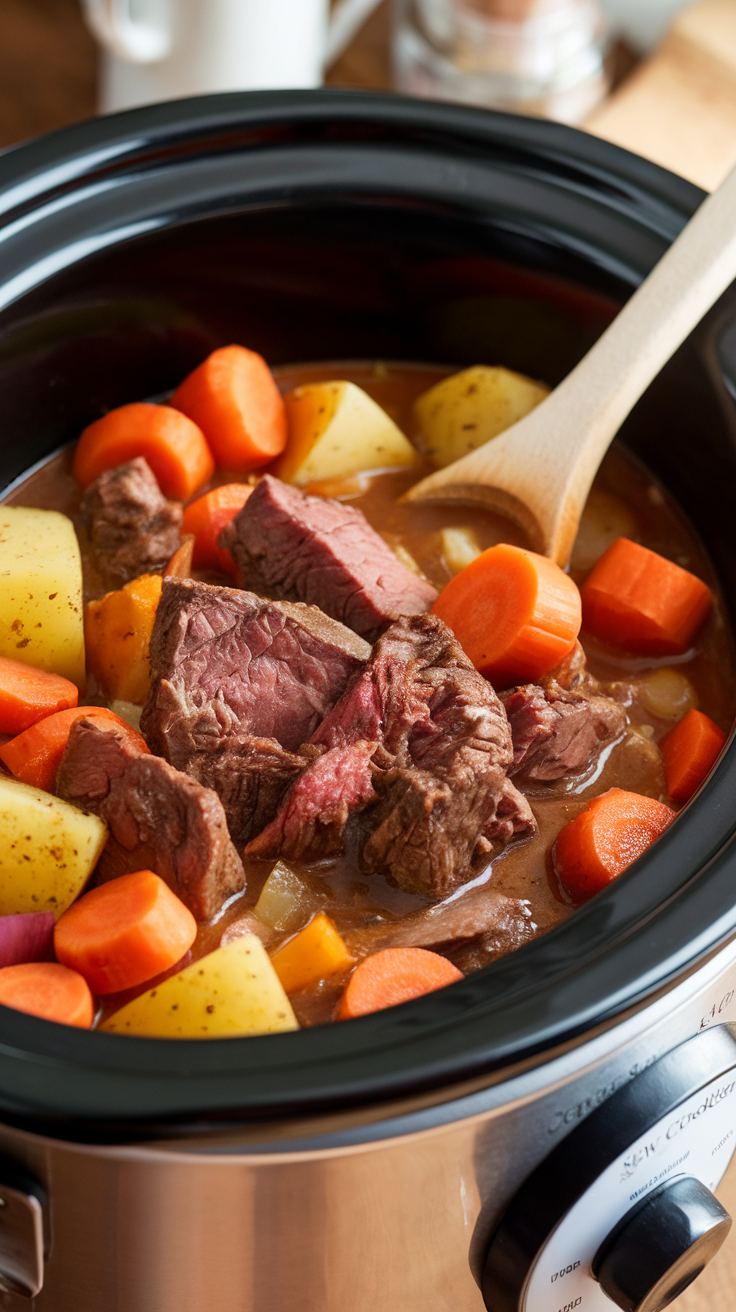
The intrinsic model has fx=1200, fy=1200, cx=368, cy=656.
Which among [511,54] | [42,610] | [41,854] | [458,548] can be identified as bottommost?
[41,854]

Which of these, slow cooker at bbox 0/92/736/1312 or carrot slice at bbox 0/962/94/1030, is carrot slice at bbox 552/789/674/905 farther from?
carrot slice at bbox 0/962/94/1030

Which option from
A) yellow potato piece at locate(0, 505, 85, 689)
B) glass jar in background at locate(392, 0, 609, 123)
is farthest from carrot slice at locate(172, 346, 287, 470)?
glass jar in background at locate(392, 0, 609, 123)

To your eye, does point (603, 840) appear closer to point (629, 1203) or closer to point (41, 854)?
point (629, 1203)

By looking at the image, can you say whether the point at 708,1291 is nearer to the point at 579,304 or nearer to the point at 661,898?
the point at 661,898

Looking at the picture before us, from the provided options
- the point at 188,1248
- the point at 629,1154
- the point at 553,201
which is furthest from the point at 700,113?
the point at 188,1248

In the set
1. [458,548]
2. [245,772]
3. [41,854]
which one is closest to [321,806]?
[245,772]

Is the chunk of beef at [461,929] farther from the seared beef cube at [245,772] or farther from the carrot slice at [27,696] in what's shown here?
the carrot slice at [27,696]

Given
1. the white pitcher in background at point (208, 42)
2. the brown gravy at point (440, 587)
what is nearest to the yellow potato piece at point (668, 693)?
the brown gravy at point (440, 587)
